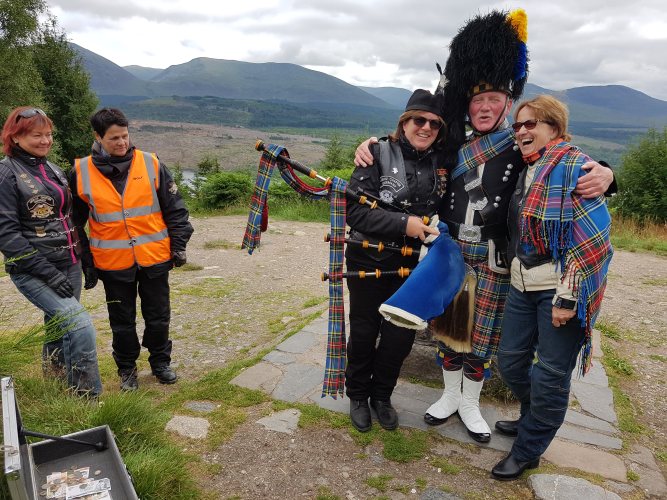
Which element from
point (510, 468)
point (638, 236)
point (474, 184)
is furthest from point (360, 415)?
point (638, 236)

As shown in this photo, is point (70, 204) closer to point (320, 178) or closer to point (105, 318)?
point (320, 178)

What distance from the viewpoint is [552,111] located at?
269 centimetres

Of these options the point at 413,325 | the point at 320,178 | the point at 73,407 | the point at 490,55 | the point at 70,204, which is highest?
the point at 490,55

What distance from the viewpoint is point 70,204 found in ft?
11.4

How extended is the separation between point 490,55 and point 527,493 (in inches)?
106

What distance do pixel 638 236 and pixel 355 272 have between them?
12.3 m

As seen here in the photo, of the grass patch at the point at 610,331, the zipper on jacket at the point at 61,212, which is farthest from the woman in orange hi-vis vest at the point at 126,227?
the grass patch at the point at 610,331

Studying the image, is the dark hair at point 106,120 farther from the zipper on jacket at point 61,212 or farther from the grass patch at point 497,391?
the grass patch at point 497,391

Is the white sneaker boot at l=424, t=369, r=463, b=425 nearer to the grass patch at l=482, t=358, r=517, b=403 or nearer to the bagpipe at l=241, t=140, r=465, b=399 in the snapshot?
the grass patch at l=482, t=358, r=517, b=403

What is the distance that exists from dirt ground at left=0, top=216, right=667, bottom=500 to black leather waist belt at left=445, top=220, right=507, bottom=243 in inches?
56.0

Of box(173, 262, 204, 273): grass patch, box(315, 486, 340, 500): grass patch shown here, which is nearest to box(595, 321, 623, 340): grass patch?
box(315, 486, 340, 500): grass patch

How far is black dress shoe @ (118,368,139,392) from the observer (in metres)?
3.98

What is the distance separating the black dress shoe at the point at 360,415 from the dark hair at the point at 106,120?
2.66 meters

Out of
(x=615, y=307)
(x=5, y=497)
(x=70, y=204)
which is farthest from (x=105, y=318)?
(x=615, y=307)
